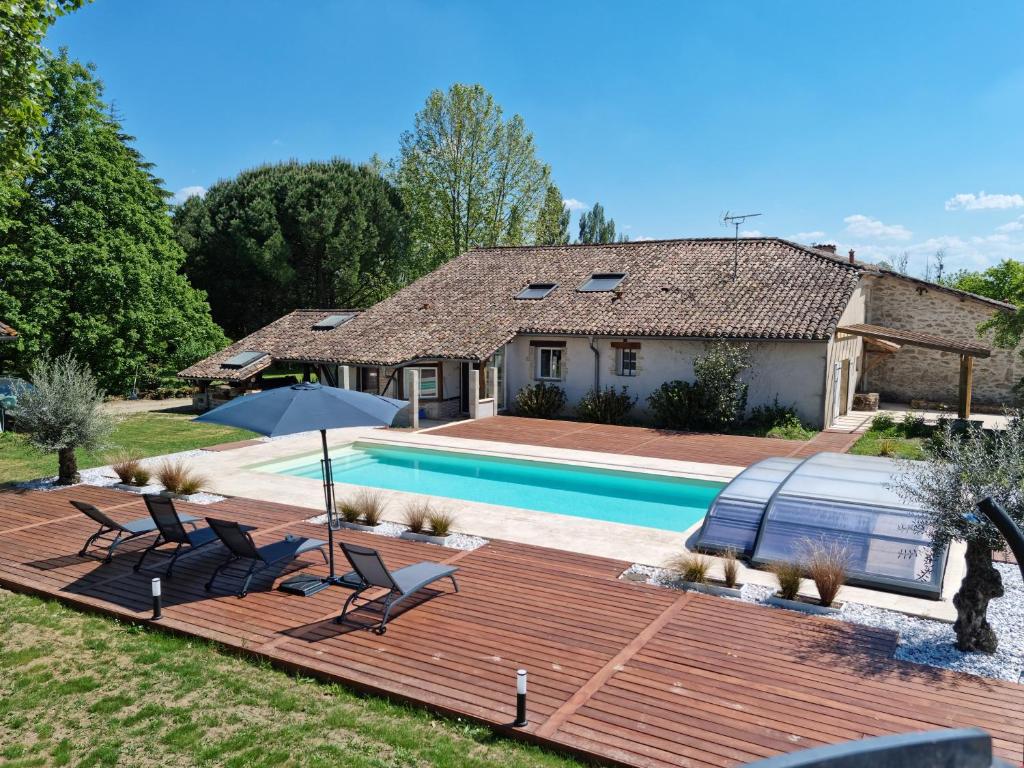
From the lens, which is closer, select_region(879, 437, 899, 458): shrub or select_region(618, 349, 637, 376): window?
select_region(879, 437, 899, 458): shrub

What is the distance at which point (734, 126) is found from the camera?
894 inches

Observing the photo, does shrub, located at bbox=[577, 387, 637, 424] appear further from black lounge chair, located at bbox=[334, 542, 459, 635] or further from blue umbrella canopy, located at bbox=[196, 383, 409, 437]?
black lounge chair, located at bbox=[334, 542, 459, 635]

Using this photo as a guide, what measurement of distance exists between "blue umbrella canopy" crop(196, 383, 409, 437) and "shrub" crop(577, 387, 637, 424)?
48.7 feet

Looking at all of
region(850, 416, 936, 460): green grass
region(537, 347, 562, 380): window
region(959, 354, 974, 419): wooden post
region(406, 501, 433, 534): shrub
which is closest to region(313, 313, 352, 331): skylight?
region(537, 347, 562, 380): window

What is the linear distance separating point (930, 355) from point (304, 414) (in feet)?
87.1

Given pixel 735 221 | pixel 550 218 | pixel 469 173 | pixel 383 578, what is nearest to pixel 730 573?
pixel 383 578

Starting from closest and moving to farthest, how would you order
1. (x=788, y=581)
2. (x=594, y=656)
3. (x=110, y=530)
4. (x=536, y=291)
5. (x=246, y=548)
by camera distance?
(x=594, y=656) < (x=788, y=581) < (x=246, y=548) < (x=110, y=530) < (x=536, y=291)

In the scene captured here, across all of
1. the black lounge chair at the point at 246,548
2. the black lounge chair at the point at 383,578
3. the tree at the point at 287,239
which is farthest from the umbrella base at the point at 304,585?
the tree at the point at 287,239

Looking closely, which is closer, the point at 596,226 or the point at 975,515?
the point at 975,515

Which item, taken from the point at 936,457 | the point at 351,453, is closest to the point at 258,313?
the point at 351,453

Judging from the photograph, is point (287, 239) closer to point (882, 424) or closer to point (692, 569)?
point (882, 424)

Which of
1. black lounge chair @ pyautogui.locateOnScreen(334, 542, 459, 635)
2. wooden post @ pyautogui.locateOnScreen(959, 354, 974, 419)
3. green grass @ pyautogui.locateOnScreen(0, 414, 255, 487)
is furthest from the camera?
wooden post @ pyautogui.locateOnScreen(959, 354, 974, 419)

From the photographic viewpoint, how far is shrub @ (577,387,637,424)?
2394 cm

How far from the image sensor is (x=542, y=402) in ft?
82.5
